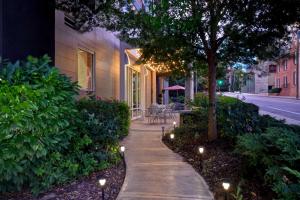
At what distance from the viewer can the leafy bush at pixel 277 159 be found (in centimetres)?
438

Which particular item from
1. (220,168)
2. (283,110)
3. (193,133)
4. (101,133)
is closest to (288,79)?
(283,110)

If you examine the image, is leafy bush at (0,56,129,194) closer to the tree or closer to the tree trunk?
the tree

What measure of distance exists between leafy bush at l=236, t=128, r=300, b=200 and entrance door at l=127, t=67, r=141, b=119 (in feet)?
45.0

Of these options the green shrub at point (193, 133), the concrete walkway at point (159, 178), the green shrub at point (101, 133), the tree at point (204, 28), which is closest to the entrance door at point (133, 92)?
the green shrub at point (193, 133)

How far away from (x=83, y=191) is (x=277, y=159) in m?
3.05

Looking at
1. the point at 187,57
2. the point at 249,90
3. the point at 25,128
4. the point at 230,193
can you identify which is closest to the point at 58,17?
the point at 187,57

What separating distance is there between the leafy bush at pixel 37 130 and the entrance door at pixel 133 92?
1266 cm

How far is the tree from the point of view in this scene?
285 inches

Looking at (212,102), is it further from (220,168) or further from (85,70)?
(85,70)

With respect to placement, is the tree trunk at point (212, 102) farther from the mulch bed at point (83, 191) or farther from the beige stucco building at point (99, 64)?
the mulch bed at point (83, 191)

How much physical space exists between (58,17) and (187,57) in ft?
12.6

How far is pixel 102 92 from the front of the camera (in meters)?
14.7

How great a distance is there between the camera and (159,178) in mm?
6527

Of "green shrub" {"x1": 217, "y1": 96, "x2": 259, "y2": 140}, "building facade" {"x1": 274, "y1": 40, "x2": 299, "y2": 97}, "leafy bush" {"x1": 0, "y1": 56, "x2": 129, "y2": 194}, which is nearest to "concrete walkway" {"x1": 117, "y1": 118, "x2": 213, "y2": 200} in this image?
"leafy bush" {"x1": 0, "y1": 56, "x2": 129, "y2": 194}
